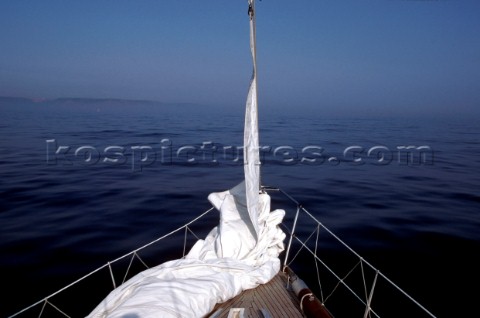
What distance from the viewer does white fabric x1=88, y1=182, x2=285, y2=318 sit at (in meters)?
4.09

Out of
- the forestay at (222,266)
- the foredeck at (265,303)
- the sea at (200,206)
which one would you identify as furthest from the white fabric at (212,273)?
the sea at (200,206)

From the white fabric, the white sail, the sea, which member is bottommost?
the sea

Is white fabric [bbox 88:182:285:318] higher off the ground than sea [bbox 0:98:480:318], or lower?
higher

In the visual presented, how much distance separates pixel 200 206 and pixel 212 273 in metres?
8.71

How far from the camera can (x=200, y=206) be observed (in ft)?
44.5

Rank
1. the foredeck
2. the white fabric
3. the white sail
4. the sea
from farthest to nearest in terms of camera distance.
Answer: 1. the sea
2. the white sail
3. the foredeck
4. the white fabric

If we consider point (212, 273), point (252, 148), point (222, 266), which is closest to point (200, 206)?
point (252, 148)

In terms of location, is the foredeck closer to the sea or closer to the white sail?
the white sail

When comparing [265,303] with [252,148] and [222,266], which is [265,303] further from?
[252,148]

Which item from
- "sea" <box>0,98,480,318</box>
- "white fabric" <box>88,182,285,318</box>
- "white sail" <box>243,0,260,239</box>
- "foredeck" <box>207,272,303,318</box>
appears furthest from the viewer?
"sea" <box>0,98,480,318</box>

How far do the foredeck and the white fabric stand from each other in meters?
0.14

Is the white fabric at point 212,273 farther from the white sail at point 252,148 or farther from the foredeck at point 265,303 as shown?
the white sail at point 252,148

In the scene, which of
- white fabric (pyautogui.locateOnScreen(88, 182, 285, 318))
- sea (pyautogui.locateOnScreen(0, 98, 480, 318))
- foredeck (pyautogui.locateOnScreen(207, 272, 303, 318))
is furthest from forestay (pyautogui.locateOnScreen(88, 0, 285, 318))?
sea (pyautogui.locateOnScreen(0, 98, 480, 318))

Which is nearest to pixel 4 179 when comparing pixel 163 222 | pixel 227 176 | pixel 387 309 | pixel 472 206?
pixel 163 222
